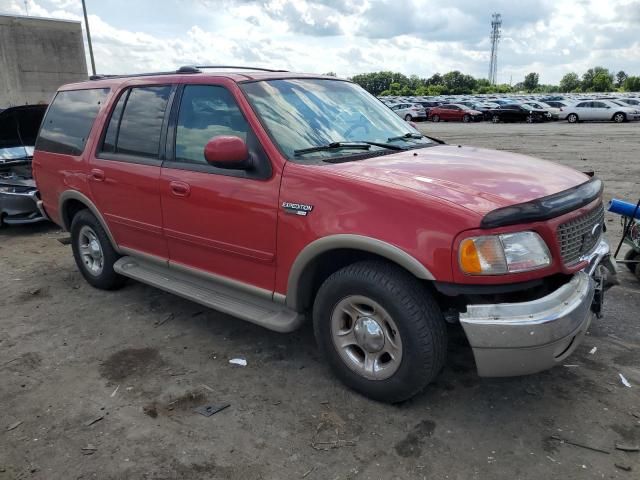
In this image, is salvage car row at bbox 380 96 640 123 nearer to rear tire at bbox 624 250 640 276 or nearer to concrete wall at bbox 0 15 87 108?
concrete wall at bbox 0 15 87 108

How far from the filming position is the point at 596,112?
106ft

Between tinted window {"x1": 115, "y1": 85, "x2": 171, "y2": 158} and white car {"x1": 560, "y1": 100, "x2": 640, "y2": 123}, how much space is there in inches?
1324

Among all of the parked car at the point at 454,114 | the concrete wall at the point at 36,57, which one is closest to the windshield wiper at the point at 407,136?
the concrete wall at the point at 36,57

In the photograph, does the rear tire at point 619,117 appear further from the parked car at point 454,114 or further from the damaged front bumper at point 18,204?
the damaged front bumper at point 18,204

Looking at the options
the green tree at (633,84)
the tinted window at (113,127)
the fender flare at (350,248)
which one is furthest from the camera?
the green tree at (633,84)

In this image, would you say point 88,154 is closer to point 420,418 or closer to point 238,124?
point 238,124

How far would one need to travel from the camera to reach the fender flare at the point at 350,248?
9.16 feet

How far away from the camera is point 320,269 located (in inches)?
137

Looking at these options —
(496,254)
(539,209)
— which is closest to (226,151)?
(496,254)

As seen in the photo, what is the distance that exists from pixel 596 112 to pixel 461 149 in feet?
108

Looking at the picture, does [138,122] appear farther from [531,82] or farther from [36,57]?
[531,82]

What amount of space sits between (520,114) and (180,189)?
35.7 metres

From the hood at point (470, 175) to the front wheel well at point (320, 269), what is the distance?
18.9 inches

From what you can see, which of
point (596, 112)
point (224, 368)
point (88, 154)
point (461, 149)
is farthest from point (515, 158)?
point (596, 112)
